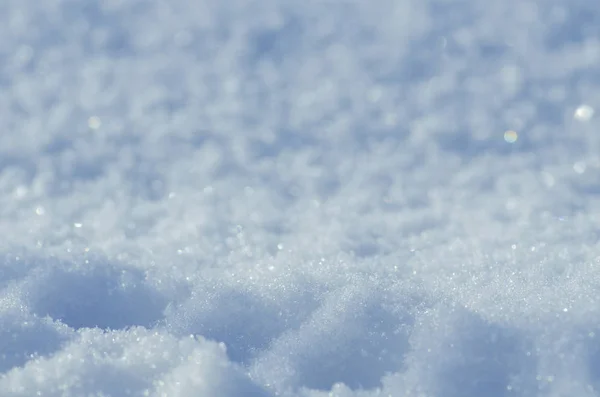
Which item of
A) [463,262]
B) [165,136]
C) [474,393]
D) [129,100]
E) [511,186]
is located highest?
[129,100]

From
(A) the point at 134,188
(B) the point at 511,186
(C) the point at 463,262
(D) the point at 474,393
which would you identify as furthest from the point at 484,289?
(A) the point at 134,188

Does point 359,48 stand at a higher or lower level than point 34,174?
higher

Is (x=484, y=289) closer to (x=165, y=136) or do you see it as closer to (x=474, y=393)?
(x=474, y=393)

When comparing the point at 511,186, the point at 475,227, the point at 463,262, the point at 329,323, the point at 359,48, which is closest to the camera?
the point at 329,323

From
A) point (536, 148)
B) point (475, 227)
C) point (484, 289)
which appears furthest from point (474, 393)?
point (536, 148)

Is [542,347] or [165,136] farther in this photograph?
[165,136]

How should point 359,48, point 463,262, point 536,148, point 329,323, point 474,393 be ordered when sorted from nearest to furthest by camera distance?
point 474,393 → point 329,323 → point 463,262 → point 536,148 → point 359,48
